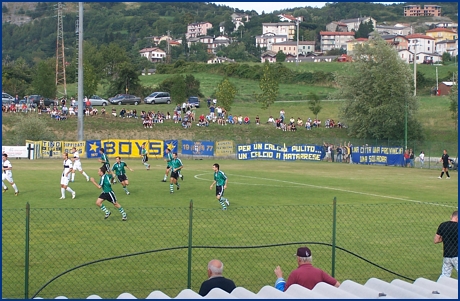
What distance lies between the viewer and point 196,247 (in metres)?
13.6

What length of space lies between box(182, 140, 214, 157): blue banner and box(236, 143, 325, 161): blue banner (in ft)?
8.30

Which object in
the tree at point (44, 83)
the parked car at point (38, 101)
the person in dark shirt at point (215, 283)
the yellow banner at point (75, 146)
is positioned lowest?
the person in dark shirt at point (215, 283)

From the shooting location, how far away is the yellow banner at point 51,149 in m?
56.2

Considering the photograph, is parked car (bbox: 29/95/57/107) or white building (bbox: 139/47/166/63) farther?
white building (bbox: 139/47/166/63)

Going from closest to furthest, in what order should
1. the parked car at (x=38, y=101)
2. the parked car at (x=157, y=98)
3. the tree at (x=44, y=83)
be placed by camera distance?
1. the parked car at (x=38, y=101)
2. the tree at (x=44, y=83)
3. the parked car at (x=157, y=98)

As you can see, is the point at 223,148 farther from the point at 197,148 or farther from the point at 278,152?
the point at 278,152

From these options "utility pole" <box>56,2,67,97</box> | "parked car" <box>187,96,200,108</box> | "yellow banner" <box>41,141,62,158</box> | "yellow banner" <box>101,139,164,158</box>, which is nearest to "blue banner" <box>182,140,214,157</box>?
"yellow banner" <box>101,139,164,158</box>

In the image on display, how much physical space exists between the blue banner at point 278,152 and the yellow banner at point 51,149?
15519 mm

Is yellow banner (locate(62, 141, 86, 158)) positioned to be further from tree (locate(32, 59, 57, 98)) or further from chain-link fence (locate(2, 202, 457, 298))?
tree (locate(32, 59, 57, 98))

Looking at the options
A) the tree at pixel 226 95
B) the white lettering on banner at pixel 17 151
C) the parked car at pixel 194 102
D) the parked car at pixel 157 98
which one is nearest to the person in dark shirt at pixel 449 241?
the white lettering on banner at pixel 17 151

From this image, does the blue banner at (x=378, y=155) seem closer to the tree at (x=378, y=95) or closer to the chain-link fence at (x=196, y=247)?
the tree at (x=378, y=95)

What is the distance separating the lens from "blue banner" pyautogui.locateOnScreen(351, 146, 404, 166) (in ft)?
186

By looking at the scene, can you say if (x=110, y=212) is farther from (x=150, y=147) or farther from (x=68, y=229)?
(x=150, y=147)

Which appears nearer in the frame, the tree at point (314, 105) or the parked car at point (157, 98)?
the tree at point (314, 105)
